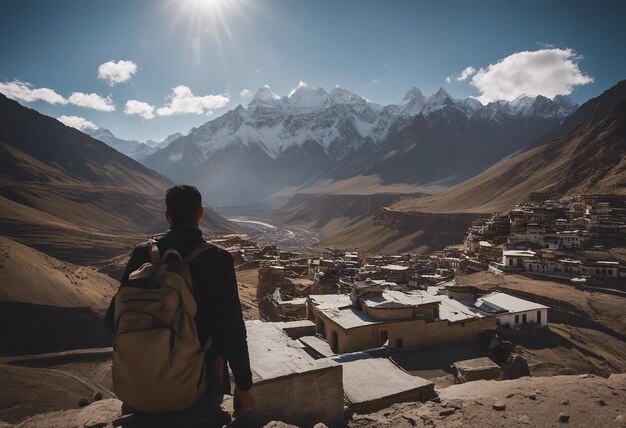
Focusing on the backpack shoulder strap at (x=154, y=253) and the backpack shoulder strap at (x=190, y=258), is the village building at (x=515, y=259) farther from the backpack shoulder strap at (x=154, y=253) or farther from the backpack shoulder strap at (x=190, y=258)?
→ the backpack shoulder strap at (x=154, y=253)

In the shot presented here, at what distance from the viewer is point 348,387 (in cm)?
879

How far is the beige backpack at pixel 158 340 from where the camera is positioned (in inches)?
105

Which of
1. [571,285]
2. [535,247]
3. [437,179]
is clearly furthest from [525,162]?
[437,179]

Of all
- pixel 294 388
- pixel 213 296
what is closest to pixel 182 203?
pixel 213 296

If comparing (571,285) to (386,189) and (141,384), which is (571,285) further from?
(386,189)

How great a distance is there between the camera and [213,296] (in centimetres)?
304

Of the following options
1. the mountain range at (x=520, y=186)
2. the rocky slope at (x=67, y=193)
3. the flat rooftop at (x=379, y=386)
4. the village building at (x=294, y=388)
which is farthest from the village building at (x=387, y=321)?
the mountain range at (x=520, y=186)

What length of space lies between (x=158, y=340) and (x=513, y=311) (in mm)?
23014

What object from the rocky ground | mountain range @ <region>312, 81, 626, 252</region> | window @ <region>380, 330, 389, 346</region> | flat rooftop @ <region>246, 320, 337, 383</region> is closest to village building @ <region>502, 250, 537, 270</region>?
mountain range @ <region>312, 81, 626, 252</region>

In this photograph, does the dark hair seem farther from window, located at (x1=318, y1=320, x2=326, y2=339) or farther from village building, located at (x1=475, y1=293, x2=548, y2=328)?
village building, located at (x1=475, y1=293, x2=548, y2=328)

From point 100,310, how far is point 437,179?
180792mm

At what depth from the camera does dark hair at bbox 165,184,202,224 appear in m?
3.24

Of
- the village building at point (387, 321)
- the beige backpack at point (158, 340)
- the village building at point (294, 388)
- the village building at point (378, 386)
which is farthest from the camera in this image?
the village building at point (387, 321)

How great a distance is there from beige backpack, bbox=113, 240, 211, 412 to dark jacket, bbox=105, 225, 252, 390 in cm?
12
